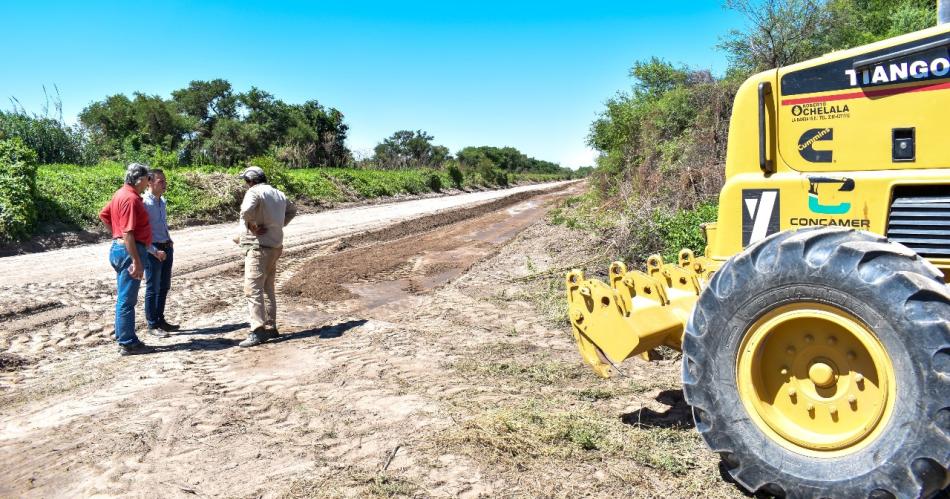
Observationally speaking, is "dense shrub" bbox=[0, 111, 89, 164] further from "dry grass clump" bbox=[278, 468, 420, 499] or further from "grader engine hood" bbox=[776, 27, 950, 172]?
"grader engine hood" bbox=[776, 27, 950, 172]

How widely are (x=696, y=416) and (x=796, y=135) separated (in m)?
1.58

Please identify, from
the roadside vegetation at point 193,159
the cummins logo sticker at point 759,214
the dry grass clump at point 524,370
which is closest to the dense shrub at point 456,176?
the roadside vegetation at point 193,159

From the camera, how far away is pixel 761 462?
303 cm

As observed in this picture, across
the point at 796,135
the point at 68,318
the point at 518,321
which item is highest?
the point at 796,135

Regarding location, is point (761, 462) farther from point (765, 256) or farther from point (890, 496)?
point (765, 256)

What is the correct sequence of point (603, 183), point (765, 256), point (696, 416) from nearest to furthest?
point (765, 256) → point (696, 416) → point (603, 183)

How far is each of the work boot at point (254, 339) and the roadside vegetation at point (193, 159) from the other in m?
9.55

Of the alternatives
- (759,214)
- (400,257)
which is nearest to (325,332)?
(759,214)

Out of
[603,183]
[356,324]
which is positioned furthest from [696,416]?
[603,183]

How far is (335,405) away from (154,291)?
3273mm

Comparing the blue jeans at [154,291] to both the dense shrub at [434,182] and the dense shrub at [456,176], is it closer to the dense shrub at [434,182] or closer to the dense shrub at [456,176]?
the dense shrub at [434,182]

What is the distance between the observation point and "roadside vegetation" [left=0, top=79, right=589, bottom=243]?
584 inches

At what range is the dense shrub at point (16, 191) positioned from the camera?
43.6 feet

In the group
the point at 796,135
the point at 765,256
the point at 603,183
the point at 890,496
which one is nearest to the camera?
the point at 890,496
